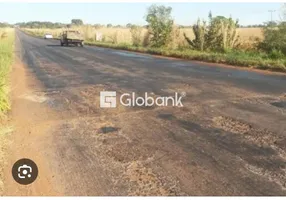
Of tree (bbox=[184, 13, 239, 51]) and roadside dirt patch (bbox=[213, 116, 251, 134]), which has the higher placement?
tree (bbox=[184, 13, 239, 51])

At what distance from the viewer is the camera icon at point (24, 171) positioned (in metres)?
4.56

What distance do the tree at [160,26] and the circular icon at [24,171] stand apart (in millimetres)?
24586

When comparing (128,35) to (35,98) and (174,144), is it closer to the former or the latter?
(35,98)

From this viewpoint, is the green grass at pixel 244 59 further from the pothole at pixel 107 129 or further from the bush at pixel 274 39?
the pothole at pixel 107 129

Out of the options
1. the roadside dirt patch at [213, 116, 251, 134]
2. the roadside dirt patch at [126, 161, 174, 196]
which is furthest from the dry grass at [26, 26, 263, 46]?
the roadside dirt patch at [126, 161, 174, 196]

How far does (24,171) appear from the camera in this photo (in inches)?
186

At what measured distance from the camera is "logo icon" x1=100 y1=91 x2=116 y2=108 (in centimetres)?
838

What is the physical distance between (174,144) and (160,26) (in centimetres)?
2451

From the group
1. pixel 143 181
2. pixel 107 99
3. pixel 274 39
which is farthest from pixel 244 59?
pixel 143 181

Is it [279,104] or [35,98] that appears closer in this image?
[279,104]

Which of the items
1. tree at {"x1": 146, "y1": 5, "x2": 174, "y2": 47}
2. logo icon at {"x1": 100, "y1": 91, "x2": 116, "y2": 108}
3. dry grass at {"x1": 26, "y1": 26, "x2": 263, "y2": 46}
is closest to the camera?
logo icon at {"x1": 100, "y1": 91, "x2": 116, "y2": 108}

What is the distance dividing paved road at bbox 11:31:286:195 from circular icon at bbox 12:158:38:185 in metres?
0.29

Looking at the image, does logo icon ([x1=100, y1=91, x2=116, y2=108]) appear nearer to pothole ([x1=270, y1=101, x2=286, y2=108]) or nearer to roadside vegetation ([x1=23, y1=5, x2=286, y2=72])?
pothole ([x1=270, y1=101, x2=286, y2=108])

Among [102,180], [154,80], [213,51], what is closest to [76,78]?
[154,80]
